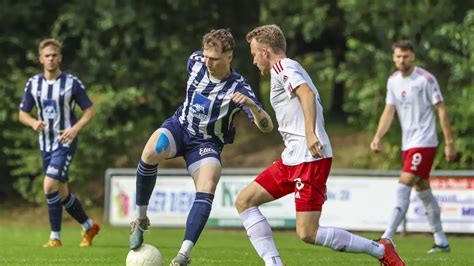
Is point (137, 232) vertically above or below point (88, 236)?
above

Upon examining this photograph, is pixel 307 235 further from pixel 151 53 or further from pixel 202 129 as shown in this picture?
pixel 151 53

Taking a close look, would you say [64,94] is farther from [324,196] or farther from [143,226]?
[324,196]

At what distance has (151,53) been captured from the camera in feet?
75.1

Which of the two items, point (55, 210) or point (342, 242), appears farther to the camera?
point (55, 210)

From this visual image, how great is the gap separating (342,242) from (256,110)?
1289 mm

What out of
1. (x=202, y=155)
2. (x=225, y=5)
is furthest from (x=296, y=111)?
(x=225, y=5)

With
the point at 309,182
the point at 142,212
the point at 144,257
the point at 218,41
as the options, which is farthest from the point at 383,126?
the point at 144,257

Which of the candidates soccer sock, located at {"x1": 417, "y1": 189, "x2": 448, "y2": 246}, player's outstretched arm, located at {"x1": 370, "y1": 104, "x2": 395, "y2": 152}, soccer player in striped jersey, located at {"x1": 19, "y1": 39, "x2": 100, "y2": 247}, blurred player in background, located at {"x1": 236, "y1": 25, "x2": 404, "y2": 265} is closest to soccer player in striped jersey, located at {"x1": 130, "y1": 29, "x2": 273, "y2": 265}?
blurred player in background, located at {"x1": 236, "y1": 25, "x2": 404, "y2": 265}

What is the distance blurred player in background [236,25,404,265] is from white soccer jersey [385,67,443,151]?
4308 mm

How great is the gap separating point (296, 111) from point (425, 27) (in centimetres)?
1322

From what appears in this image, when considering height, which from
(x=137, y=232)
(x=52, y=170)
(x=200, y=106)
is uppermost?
(x=200, y=106)

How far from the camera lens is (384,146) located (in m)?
20.7

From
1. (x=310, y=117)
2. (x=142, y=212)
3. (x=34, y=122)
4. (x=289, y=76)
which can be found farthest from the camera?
(x=34, y=122)

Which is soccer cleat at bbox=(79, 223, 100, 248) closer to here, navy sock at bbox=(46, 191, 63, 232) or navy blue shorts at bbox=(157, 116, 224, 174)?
navy sock at bbox=(46, 191, 63, 232)
